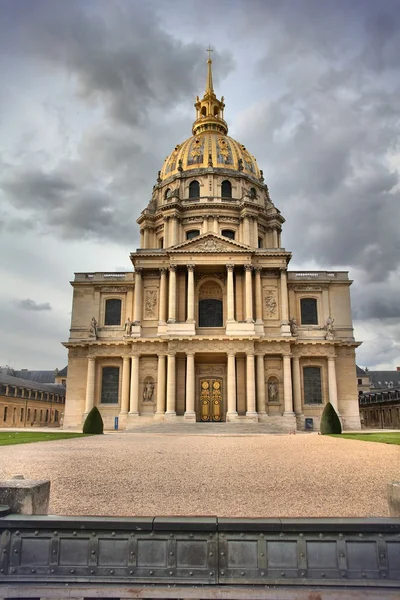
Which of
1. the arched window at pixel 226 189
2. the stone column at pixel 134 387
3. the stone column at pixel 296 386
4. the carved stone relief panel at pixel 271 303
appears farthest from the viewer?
the arched window at pixel 226 189

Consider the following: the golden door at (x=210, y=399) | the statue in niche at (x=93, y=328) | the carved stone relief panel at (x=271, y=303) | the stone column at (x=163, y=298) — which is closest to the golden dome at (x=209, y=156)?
the stone column at (x=163, y=298)

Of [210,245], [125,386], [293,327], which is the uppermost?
[210,245]

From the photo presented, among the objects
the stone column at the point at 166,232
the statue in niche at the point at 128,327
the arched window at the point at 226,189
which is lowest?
the statue in niche at the point at 128,327

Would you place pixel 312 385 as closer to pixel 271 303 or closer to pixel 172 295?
pixel 271 303

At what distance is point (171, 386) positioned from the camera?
40125 millimetres

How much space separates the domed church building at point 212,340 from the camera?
40.7 meters

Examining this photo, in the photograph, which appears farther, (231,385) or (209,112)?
(209,112)

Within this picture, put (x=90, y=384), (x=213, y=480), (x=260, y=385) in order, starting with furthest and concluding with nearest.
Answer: (x=90, y=384)
(x=260, y=385)
(x=213, y=480)

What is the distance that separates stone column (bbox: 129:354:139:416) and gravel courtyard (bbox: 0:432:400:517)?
24.8 meters

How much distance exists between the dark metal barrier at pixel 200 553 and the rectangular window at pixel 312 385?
130 ft

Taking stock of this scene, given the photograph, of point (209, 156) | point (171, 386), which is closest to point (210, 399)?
point (171, 386)

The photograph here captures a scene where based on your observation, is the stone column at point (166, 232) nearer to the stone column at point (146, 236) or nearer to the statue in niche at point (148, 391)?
the stone column at point (146, 236)

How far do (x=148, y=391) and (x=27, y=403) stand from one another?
2397 cm

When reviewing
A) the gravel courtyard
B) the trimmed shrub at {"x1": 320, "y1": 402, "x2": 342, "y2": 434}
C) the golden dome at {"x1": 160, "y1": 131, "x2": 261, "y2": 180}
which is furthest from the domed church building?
the gravel courtyard
